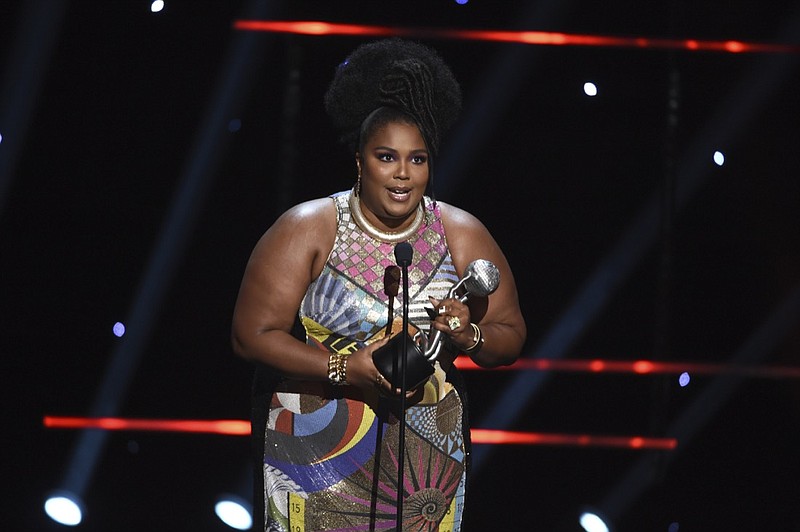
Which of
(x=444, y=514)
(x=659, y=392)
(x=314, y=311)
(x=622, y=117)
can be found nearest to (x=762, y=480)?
(x=659, y=392)

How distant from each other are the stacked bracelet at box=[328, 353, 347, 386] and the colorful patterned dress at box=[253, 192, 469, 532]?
0.11 meters

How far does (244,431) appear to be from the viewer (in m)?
3.56

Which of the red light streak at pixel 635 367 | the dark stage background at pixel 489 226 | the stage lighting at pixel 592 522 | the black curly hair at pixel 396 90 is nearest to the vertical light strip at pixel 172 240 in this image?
the dark stage background at pixel 489 226

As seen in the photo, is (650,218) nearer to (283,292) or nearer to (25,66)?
(283,292)

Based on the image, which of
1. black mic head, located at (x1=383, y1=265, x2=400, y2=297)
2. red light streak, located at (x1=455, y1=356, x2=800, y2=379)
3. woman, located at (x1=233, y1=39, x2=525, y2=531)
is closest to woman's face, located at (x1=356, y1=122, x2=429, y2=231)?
woman, located at (x1=233, y1=39, x2=525, y2=531)

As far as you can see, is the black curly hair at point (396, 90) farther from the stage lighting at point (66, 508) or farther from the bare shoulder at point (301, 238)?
the stage lighting at point (66, 508)

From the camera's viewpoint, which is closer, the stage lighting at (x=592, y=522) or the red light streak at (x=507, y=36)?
the red light streak at (x=507, y=36)

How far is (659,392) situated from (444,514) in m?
1.80

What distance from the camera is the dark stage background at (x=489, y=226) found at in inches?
133

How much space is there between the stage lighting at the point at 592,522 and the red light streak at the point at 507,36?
157 cm

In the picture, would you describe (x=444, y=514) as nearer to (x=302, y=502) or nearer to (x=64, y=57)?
(x=302, y=502)

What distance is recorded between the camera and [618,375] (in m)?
3.62

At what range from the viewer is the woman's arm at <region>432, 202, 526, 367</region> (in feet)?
6.68

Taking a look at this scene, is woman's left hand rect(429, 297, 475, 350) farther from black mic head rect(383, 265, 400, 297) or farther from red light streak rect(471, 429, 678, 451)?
red light streak rect(471, 429, 678, 451)
